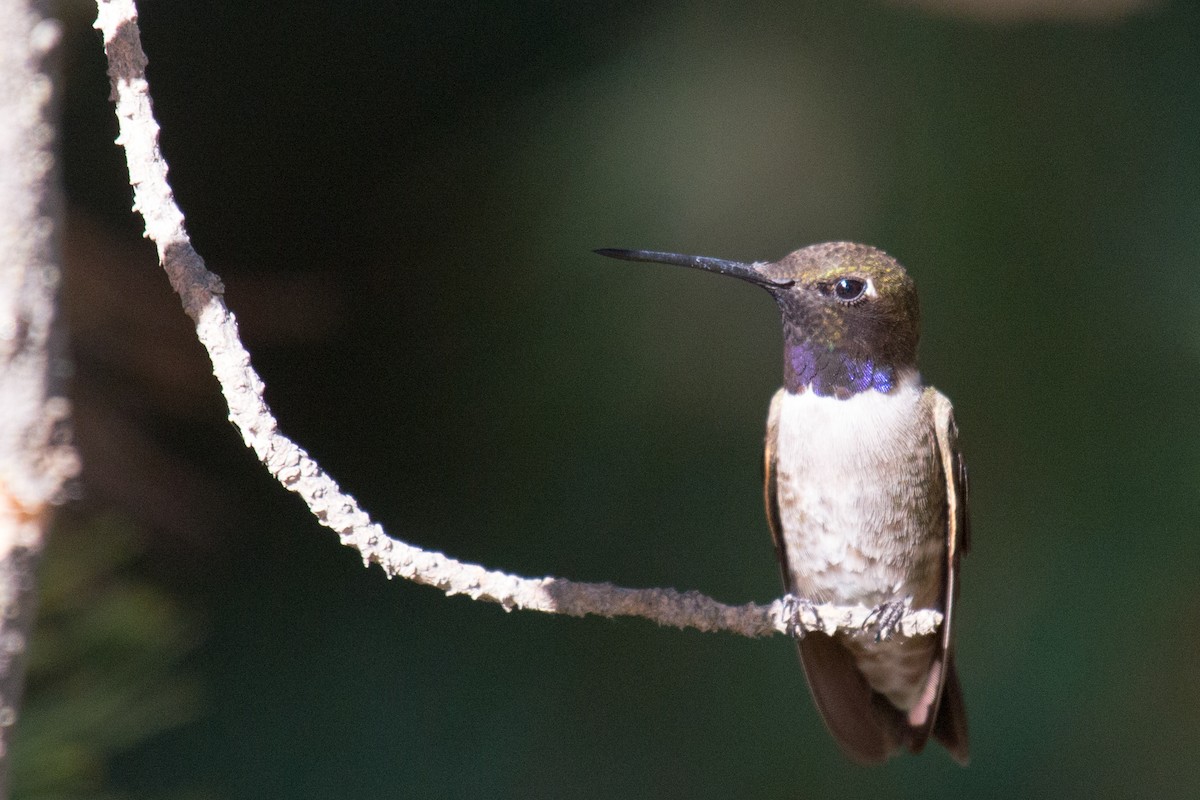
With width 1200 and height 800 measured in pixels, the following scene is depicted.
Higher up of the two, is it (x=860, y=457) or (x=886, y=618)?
(x=860, y=457)

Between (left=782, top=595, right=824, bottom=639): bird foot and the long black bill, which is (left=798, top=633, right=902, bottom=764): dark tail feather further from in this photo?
the long black bill

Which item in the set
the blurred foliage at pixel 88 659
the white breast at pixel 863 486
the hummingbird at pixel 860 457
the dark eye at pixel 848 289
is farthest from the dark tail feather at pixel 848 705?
the blurred foliage at pixel 88 659

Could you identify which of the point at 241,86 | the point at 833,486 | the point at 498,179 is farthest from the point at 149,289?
the point at 833,486

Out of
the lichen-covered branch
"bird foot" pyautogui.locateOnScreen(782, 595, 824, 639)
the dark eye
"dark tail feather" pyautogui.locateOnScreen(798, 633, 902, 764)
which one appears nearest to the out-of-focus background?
"dark tail feather" pyautogui.locateOnScreen(798, 633, 902, 764)

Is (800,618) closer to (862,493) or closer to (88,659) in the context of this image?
(862,493)

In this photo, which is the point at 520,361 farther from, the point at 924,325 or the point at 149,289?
the point at 924,325

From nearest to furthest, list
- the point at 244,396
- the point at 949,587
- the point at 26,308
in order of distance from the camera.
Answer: the point at 26,308 → the point at 244,396 → the point at 949,587

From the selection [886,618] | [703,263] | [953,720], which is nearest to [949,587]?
[886,618]
